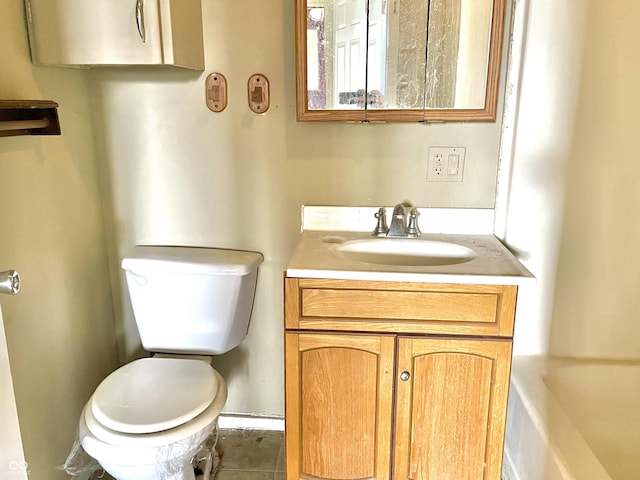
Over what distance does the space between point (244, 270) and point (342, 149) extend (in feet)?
1.70

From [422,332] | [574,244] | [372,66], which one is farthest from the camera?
[372,66]

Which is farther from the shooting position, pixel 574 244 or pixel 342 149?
pixel 342 149

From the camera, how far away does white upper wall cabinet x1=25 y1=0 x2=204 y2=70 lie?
1448 mm

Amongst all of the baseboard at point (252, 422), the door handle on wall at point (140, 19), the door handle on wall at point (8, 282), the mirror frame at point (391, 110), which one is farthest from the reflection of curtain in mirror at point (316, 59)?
the baseboard at point (252, 422)

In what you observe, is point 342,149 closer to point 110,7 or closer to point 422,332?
point 422,332

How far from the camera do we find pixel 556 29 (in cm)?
154

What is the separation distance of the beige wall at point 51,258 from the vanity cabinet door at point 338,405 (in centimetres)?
71

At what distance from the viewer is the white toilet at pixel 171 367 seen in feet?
4.59

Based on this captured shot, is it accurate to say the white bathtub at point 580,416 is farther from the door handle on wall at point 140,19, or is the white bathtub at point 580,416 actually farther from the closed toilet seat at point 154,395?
the door handle on wall at point 140,19

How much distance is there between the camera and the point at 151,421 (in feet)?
4.63

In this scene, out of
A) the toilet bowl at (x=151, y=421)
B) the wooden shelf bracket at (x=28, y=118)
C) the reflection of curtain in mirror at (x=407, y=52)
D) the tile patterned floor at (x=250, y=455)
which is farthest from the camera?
the tile patterned floor at (x=250, y=455)

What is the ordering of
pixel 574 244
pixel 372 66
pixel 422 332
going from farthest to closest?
pixel 372 66 < pixel 574 244 < pixel 422 332

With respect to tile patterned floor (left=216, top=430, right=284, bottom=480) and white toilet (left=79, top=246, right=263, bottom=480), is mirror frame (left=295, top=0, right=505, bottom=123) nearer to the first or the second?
white toilet (left=79, top=246, right=263, bottom=480)

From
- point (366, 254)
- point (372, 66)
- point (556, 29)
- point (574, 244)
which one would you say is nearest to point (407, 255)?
point (366, 254)
